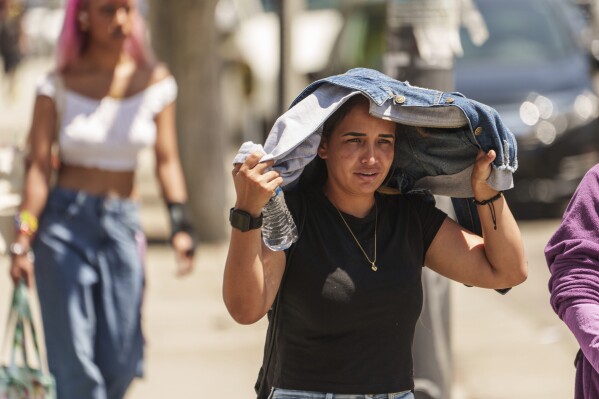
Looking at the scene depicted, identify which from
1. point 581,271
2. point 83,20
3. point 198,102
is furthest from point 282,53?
point 581,271

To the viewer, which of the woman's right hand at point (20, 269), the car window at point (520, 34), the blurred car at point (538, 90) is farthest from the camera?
the car window at point (520, 34)

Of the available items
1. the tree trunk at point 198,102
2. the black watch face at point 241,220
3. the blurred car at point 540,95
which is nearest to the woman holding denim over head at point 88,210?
the black watch face at point 241,220

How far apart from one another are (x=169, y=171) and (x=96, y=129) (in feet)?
1.37

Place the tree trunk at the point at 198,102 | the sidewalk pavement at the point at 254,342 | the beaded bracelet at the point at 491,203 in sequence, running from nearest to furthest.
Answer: the beaded bracelet at the point at 491,203
the sidewalk pavement at the point at 254,342
the tree trunk at the point at 198,102

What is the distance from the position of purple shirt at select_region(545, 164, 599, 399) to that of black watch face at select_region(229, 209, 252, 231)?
889 millimetres

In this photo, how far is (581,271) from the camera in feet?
11.4

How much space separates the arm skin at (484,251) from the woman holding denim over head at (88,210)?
1.76 meters

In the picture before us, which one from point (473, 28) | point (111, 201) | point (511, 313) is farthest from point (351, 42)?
point (111, 201)

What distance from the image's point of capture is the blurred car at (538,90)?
11.1m

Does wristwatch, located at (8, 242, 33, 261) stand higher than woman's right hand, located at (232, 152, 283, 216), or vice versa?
woman's right hand, located at (232, 152, 283, 216)

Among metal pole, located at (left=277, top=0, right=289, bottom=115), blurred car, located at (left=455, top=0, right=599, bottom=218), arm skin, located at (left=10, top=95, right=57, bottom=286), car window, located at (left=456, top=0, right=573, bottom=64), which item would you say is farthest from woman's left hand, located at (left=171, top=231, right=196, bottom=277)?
car window, located at (left=456, top=0, right=573, bottom=64)

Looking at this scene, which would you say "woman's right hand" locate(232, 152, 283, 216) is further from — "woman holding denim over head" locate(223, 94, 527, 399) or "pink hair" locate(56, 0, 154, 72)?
"pink hair" locate(56, 0, 154, 72)

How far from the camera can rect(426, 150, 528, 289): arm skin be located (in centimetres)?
352

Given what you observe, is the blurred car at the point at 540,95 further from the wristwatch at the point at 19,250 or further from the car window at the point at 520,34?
the wristwatch at the point at 19,250
